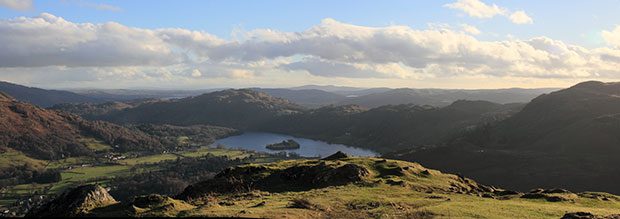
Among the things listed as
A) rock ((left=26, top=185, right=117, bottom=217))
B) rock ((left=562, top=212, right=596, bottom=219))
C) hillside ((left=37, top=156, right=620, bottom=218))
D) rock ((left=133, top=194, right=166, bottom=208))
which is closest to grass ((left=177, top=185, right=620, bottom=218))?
hillside ((left=37, top=156, right=620, bottom=218))

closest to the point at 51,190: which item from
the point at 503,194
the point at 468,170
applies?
the point at 468,170

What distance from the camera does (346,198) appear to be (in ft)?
147

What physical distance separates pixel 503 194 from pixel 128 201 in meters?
43.9

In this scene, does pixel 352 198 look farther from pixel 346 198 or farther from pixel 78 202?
pixel 78 202

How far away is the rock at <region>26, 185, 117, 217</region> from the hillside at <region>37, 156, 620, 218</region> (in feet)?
0.71

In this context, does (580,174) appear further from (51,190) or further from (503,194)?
(51,190)

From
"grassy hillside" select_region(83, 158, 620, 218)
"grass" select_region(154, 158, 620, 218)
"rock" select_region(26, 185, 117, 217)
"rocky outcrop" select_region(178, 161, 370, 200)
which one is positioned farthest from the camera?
"rocky outcrop" select_region(178, 161, 370, 200)

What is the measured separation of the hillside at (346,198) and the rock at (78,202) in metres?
0.22

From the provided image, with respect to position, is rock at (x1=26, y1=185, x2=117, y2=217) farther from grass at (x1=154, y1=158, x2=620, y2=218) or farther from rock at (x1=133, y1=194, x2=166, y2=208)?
grass at (x1=154, y1=158, x2=620, y2=218)

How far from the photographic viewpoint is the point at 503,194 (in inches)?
2377

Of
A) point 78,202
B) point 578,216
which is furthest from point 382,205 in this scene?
point 78,202

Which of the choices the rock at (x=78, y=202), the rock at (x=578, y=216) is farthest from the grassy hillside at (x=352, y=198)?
the rock at (x=578, y=216)

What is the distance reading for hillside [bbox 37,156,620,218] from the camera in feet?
111

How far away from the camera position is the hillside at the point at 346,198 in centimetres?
3391
